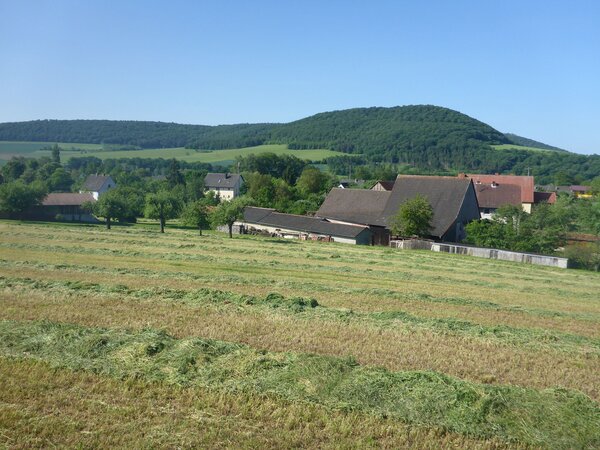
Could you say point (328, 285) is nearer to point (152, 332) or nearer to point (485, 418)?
point (152, 332)

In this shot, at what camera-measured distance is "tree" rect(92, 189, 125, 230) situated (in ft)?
198

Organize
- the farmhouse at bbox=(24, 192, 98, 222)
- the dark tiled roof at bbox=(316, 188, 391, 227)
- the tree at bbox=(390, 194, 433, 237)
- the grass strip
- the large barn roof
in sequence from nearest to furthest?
the grass strip
the tree at bbox=(390, 194, 433, 237)
the large barn roof
the dark tiled roof at bbox=(316, 188, 391, 227)
the farmhouse at bbox=(24, 192, 98, 222)

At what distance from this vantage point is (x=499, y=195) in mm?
77812

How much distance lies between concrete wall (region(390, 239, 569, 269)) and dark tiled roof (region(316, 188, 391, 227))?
32.0 feet

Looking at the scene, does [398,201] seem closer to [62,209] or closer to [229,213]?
[229,213]

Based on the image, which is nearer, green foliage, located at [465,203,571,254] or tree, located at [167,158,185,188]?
green foliage, located at [465,203,571,254]

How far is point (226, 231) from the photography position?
64.4 meters

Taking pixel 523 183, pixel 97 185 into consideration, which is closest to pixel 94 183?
pixel 97 185

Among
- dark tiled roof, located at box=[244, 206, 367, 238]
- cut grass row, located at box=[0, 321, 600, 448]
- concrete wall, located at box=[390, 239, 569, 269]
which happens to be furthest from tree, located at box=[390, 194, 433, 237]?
cut grass row, located at box=[0, 321, 600, 448]

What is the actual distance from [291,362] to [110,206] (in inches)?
2074

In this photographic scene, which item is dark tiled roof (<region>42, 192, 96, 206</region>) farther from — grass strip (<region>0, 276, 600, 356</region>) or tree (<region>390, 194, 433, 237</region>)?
grass strip (<region>0, 276, 600, 356</region>)

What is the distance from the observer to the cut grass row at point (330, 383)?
31.4 ft

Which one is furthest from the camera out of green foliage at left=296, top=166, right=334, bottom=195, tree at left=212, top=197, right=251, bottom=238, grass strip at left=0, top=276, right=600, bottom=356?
green foliage at left=296, top=166, right=334, bottom=195

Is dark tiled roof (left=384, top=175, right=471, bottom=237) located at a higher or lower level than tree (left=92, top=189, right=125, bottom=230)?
higher
